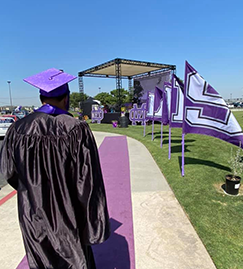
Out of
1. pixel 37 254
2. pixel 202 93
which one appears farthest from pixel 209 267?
pixel 202 93

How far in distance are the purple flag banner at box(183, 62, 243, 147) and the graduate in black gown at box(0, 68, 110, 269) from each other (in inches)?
151

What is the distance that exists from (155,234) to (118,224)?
1.96 feet

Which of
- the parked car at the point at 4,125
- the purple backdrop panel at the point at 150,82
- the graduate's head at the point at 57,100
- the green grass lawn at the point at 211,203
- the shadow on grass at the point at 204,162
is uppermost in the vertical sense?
the purple backdrop panel at the point at 150,82

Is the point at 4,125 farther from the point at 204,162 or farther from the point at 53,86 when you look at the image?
the point at 53,86

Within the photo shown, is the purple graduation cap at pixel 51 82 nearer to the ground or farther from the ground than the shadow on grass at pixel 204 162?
farther from the ground

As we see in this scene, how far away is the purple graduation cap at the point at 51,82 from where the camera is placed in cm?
138

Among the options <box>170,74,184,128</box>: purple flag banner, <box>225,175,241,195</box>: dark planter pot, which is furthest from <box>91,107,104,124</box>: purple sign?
<box>225,175,241,195</box>: dark planter pot

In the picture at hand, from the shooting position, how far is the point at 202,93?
4.60 meters

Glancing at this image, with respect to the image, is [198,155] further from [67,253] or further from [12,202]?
[67,253]

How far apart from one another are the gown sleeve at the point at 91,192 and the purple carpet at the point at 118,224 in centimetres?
136

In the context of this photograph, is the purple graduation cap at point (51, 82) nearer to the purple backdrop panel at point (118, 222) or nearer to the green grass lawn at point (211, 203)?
the purple backdrop panel at point (118, 222)

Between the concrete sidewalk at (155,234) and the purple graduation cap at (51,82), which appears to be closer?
the purple graduation cap at (51,82)

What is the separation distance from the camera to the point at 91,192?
1300 mm

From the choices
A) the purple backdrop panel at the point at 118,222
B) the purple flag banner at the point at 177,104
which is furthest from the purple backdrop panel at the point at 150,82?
the purple backdrop panel at the point at 118,222
